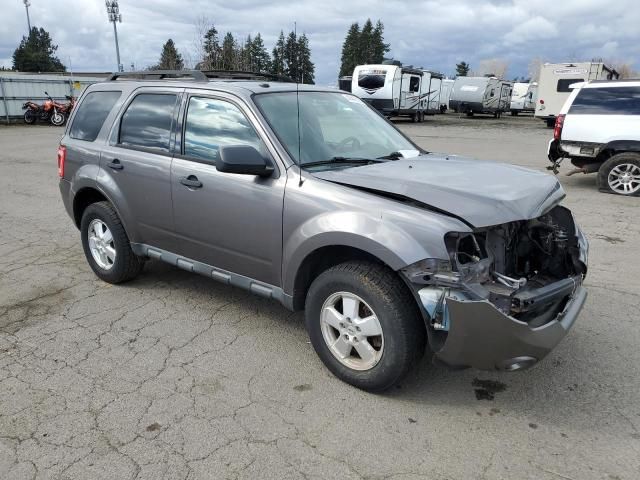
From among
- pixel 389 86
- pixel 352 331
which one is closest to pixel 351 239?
pixel 352 331

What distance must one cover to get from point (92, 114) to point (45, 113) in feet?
74.3

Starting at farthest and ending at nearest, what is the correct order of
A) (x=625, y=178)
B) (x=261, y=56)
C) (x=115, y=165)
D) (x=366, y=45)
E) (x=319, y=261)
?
(x=366, y=45) < (x=261, y=56) < (x=625, y=178) < (x=115, y=165) < (x=319, y=261)

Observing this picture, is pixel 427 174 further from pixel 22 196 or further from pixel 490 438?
pixel 22 196

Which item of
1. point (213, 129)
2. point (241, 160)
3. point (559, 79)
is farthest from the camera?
point (559, 79)

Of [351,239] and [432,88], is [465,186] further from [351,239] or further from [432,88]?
[432,88]

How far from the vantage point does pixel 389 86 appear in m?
27.0

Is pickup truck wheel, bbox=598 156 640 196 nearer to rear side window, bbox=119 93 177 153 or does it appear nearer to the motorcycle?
rear side window, bbox=119 93 177 153

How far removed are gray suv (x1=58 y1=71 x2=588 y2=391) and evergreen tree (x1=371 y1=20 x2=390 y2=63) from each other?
79.3m

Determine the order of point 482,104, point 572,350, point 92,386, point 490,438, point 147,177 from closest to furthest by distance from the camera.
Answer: point 490,438 → point 92,386 → point 572,350 → point 147,177 → point 482,104

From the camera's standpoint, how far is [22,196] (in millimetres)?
9125

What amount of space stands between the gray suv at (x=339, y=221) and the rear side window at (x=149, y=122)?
2 centimetres

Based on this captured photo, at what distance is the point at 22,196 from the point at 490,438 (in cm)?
894

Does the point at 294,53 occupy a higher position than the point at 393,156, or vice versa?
the point at 294,53

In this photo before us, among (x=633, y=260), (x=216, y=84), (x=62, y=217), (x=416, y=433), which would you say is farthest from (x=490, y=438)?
(x=62, y=217)
